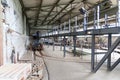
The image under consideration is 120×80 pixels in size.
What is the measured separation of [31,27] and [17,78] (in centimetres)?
2697

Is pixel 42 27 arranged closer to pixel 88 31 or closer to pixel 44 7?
pixel 44 7

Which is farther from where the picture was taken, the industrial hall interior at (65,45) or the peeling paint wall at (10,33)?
the peeling paint wall at (10,33)

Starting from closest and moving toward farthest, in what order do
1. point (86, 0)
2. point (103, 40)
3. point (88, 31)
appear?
point (88, 31) < point (86, 0) < point (103, 40)

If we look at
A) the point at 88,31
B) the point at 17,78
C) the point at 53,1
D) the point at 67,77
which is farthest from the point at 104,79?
the point at 53,1

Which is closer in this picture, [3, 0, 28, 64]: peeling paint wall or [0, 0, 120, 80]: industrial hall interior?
[0, 0, 120, 80]: industrial hall interior

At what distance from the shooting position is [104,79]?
23.4ft

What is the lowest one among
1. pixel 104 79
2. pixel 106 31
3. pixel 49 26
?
pixel 104 79

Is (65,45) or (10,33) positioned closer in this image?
(10,33)

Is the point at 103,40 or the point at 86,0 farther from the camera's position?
the point at 103,40

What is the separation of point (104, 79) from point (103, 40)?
13.6 meters

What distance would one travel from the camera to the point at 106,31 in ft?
23.0

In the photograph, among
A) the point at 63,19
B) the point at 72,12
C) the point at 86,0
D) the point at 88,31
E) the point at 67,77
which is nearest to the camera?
the point at 67,77

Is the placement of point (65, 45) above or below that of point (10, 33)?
below

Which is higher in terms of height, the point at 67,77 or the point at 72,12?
the point at 72,12
